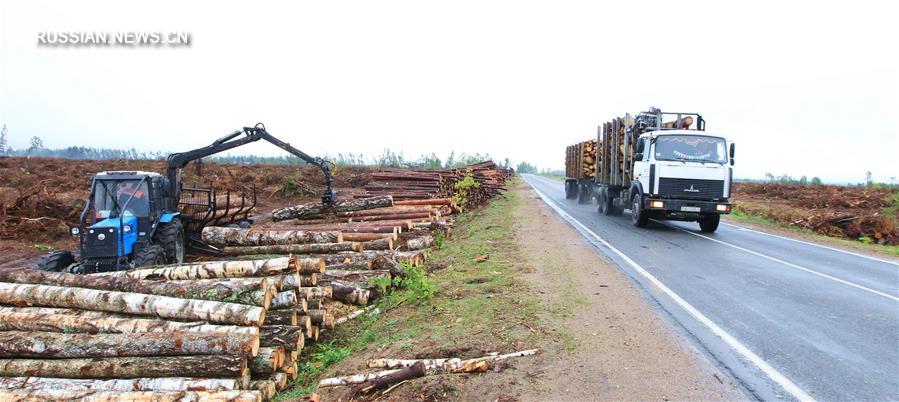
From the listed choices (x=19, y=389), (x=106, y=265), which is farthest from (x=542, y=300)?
(x=106, y=265)

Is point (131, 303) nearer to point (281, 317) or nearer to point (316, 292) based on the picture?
point (281, 317)

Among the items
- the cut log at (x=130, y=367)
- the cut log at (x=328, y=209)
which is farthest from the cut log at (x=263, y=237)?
the cut log at (x=130, y=367)

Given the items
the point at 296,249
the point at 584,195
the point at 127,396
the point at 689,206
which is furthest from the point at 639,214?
the point at 127,396

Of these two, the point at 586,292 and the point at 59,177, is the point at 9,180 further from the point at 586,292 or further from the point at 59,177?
the point at 586,292

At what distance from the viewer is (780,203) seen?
27078mm

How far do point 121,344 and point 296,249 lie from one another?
5959 mm

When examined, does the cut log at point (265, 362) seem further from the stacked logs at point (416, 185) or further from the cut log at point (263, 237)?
the stacked logs at point (416, 185)

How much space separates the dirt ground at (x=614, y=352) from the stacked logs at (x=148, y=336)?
304 cm

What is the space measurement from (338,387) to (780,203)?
1144 inches

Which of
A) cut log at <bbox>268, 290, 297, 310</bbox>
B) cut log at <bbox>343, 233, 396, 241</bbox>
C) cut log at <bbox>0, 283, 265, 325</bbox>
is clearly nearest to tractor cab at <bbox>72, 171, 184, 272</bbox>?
cut log at <bbox>0, 283, 265, 325</bbox>

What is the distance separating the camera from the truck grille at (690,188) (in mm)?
14148

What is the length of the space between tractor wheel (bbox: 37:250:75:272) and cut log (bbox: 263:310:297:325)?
7.40 m

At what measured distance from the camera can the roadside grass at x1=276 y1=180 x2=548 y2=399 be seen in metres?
5.54

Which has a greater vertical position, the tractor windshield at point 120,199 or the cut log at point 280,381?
the tractor windshield at point 120,199
